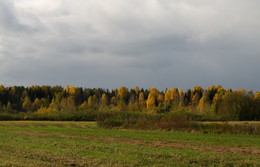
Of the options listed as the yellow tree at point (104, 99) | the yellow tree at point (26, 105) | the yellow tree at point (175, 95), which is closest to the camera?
the yellow tree at point (26, 105)

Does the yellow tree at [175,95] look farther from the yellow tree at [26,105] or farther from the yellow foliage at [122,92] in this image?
the yellow tree at [26,105]

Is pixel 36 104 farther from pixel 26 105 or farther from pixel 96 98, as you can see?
pixel 96 98

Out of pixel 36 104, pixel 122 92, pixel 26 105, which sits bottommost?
pixel 26 105

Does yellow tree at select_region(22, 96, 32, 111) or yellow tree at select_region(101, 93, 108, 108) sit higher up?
yellow tree at select_region(101, 93, 108, 108)

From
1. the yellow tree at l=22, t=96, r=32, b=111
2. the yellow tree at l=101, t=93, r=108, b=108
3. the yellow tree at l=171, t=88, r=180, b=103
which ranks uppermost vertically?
the yellow tree at l=171, t=88, r=180, b=103

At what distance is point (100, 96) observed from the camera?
176750mm

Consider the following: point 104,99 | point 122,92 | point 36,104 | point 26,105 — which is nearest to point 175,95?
point 122,92

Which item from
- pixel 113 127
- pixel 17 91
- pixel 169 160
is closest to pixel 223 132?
pixel 113 127

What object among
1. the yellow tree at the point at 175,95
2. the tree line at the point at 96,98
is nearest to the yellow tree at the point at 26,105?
the tree line at the point at 96,98

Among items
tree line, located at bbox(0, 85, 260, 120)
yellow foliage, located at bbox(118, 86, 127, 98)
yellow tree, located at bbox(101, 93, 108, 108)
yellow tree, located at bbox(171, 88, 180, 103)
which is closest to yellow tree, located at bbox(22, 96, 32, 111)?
tree line, located at bbox(0, 85, 260, 120)

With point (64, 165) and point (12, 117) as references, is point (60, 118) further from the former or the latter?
point (64, 165)

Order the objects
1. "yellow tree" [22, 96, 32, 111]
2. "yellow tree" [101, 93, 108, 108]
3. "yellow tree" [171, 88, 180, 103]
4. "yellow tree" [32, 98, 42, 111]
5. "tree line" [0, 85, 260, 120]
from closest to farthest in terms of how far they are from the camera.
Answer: "tree line" [0, 85, 260, 120] < "yellow tree" [22, 96, 32, 111] < "yellow tree" [32, 98, 42, 111] < "yellow tree" [101, 93, 108, 108] < "yellow tree" [171, 88, 180, 103]

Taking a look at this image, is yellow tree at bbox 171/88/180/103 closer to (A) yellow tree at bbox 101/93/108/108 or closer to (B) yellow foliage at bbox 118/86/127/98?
(B) yellow foliage at bbox 118/86/127/98

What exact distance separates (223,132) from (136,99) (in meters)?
135
